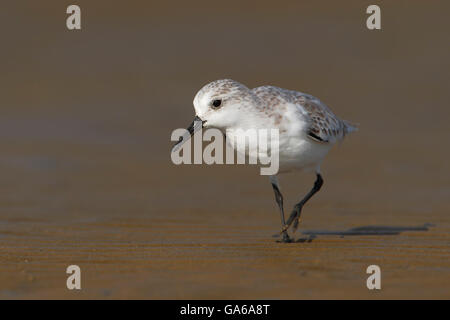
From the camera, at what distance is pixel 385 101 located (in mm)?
16109

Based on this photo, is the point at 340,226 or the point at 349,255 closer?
the point at 349,255

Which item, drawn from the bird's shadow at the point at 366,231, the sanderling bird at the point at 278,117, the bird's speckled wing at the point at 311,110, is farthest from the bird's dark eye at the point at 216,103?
the bird's shadow at the point at 366,231

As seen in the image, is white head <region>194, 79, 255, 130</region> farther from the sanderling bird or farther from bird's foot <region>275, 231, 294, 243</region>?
bird's foot <region>275, 231, 294, 243</region>

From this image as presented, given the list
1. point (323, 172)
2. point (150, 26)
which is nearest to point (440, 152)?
point (323, 172)

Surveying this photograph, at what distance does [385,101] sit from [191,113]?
416cm

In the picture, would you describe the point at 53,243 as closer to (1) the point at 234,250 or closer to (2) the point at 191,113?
(1) the point at 234,250

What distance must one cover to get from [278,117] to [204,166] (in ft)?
19.1

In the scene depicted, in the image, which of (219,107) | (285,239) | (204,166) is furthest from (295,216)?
(204,166)

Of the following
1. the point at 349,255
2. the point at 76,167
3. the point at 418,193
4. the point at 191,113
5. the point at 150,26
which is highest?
the point at 150,26

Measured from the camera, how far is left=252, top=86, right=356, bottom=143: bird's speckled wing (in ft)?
24.1

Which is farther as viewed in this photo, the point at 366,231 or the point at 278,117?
the point at 366,231

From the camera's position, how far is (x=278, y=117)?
713 cm

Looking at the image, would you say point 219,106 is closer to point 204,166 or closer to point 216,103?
point 216,103

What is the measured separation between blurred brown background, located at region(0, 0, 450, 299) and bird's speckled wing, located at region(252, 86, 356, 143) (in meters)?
1.09
